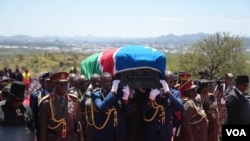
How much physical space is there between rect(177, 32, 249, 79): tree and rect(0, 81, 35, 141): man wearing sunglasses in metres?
23.0

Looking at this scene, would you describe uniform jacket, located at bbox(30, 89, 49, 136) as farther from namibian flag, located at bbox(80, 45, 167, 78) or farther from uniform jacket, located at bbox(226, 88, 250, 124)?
uniform jacket, located at bbox(226, 88, 250, 124)

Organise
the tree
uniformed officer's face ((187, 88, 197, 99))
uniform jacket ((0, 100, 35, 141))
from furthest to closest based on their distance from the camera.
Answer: the tree
uniformed officer's face ((187, 88, 197, 99))
uniform jacket ((0, 100, 35, 141))

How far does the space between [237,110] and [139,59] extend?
1.82 meters

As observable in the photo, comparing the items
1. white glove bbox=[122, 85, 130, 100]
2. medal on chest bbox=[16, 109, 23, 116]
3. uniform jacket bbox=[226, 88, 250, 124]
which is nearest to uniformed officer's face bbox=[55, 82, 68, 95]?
medal on chest bbox=[16, 109, 23, 116]

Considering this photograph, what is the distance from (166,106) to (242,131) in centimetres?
110

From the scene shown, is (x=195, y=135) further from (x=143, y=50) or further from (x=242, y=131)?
(x=143, y=50)

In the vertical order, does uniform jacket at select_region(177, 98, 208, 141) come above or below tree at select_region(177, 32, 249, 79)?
above

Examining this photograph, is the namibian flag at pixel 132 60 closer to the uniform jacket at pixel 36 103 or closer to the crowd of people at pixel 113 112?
the crowd of people at pixel 113 112

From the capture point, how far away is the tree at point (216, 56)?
2802 centimetres

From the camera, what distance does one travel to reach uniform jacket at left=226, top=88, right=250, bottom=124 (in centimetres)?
657


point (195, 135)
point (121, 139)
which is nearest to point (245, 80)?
point (195, 135)

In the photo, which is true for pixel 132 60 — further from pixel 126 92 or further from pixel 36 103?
pixel 36 103

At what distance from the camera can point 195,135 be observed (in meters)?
6.46

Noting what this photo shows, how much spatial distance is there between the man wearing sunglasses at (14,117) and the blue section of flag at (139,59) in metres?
1.44
